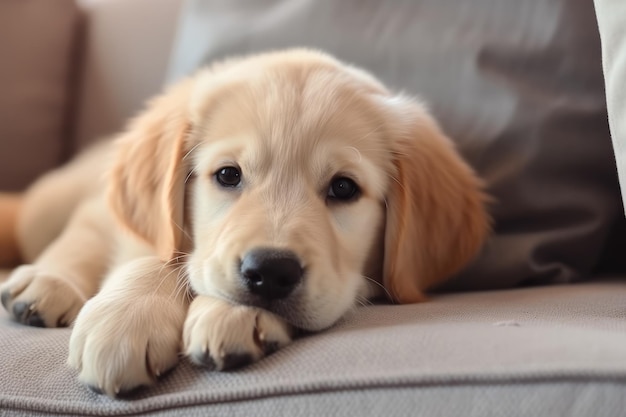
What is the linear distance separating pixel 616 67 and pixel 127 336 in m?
1.03

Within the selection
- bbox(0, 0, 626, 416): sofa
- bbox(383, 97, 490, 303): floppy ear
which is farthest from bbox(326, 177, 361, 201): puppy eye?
bbox(0, 0, 626, 416): sofa

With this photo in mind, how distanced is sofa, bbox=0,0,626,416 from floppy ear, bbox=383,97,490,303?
90 mm

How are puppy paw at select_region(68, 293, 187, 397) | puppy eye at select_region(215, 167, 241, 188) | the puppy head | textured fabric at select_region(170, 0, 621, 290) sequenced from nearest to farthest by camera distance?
puppy paw at select_region(68, 293, 187, 397), the puppy head, puppy eye at select_region(215, 167, 241, 188), textured fabric at select_region(170, 0, 621, 290)

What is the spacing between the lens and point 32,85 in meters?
2.70

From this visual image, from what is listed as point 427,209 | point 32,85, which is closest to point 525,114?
point 427,209

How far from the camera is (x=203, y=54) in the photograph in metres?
2.19

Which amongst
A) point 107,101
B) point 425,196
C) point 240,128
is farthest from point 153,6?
point 425,196

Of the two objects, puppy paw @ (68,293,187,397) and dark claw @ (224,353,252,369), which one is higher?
dark claw @ (224,353,252,369)

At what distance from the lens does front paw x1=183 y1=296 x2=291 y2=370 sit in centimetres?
110

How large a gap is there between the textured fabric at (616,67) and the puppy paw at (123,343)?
0.90 metres

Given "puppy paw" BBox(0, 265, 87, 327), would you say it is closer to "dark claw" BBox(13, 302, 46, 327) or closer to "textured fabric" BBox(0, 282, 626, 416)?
"dark claw" BBox(13, 302, 46, 327)

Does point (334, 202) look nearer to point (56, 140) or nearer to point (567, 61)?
point (567, 61)

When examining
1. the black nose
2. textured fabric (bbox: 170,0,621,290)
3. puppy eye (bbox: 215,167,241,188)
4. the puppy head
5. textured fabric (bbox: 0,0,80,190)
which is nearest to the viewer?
the black nose

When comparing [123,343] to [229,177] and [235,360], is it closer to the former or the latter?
[235,360]
